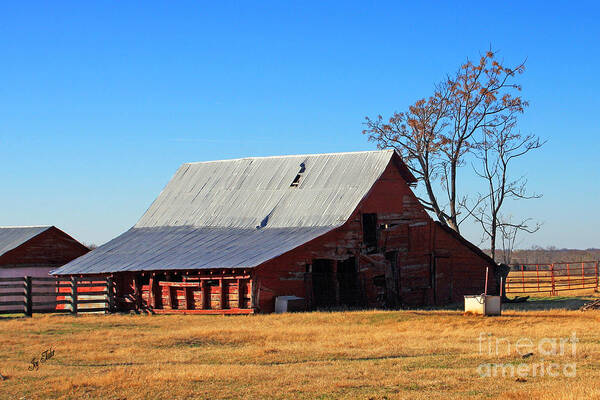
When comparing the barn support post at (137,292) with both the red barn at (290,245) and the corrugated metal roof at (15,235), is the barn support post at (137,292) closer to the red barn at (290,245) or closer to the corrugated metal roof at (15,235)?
the red barn at (290,245)

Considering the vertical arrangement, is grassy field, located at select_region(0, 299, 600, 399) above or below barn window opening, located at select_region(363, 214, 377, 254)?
below

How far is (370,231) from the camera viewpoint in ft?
126

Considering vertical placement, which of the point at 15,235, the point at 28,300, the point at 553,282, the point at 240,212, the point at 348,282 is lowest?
the point at 28,300

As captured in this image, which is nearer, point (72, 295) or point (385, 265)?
point (72, 295)

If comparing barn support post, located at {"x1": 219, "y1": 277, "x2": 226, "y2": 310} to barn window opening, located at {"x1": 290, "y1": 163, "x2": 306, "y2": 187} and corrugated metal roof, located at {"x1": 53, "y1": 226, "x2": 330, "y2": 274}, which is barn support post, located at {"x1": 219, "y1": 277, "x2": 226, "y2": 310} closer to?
corrugated metal roof, located at {"x1": 53, "y1": 226, "x2": 330, "y2": 274}

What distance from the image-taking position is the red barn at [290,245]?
33812 mm

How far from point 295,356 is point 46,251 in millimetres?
27947

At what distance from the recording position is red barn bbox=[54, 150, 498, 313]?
1331 inches

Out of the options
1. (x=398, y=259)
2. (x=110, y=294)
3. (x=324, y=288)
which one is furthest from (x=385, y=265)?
(x=110, y=294)

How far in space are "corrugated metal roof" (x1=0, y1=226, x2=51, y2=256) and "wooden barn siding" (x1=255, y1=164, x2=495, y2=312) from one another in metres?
16.7

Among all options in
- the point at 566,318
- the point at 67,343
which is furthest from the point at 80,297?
the point at 566,318

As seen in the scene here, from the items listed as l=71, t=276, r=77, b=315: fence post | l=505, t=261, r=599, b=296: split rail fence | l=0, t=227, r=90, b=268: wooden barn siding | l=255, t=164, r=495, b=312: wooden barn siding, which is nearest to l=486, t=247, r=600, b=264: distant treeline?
l=505, t=261, r=599, b=296: split rail fence

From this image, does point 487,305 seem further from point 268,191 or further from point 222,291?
point 268,191

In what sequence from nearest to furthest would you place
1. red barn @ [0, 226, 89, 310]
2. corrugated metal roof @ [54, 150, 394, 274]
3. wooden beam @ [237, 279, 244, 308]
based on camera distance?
wooden beam @ [237, 279, 244, 308], corrugated metal roof @ [54, 150, 394, 274], red barn @ [0, 226, 89, 310]
